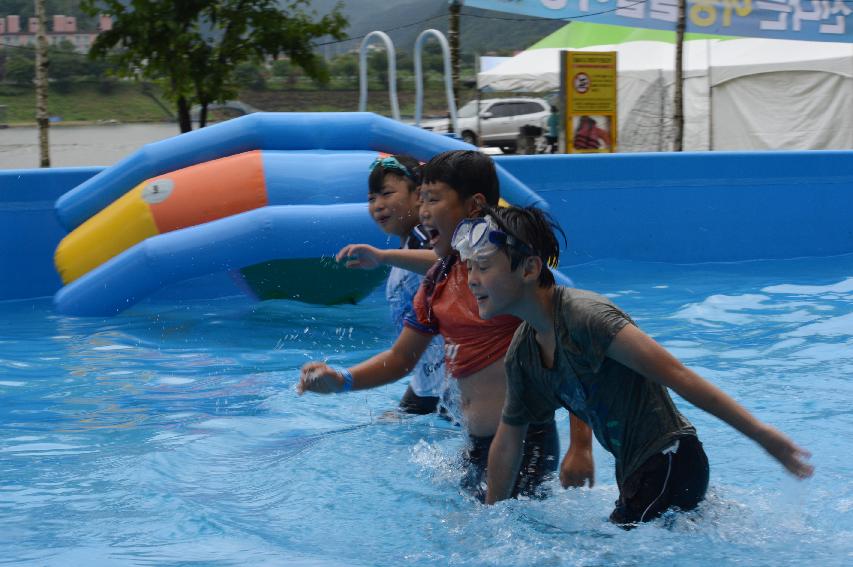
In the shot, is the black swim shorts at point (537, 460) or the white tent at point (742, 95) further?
the white tent at point (742, 95)

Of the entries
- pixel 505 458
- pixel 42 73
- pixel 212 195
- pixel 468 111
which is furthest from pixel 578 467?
pixel 468 111

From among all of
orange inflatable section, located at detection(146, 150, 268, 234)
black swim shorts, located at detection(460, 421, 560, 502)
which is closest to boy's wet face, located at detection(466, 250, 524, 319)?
black swim shorts, located at detection(460, 421, 560, 502)

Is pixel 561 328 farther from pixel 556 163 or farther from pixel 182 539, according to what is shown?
pixel 556 163

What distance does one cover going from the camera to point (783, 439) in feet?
7.88

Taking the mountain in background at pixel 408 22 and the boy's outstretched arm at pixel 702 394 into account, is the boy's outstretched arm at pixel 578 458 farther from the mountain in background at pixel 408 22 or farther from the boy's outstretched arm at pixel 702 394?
the mountain in background at pixel 408 22

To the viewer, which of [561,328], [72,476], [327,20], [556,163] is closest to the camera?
[561,328]

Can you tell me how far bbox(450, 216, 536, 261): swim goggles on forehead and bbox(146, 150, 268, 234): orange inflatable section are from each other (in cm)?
376

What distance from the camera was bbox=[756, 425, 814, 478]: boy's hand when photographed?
7.86ft

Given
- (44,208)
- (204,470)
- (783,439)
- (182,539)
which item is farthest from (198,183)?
(783,439)

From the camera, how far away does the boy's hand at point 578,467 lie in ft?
9.50

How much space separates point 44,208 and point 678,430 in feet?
19.8

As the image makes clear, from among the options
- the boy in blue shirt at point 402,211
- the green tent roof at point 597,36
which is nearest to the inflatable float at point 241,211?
the boy in blue shirt at point 402,211

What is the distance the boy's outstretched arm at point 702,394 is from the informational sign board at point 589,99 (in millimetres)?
8868

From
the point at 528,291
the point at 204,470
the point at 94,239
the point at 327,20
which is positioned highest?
the point at 327,20
